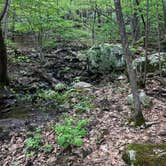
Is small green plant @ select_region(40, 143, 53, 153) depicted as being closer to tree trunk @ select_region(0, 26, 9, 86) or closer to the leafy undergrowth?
the leafy undergrowth

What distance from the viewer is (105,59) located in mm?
11883

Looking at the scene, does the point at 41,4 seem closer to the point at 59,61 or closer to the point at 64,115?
the point at 59,61

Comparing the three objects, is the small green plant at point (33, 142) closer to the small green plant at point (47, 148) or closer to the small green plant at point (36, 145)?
the small green plant at point (36, 145)

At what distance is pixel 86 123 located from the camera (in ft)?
21.4

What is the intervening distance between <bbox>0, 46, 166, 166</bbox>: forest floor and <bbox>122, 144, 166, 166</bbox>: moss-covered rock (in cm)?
19

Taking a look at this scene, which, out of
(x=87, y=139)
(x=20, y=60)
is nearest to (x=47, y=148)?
(x=87, y=139)

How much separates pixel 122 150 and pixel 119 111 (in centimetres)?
219

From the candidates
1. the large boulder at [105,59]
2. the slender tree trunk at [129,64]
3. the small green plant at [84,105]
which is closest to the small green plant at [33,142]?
the small green plant at [84,105]

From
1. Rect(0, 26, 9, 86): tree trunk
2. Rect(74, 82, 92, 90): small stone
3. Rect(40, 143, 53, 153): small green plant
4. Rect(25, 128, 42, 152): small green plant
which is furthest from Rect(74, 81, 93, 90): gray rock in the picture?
Rect(40, 143, 53, 153): small green plant

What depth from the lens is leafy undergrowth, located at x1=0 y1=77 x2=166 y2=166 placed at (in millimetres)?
5305

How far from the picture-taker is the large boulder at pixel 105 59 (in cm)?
1186

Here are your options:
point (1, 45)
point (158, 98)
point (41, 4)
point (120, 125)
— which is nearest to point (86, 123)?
point (120, 125)

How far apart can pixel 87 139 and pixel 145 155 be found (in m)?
1.59

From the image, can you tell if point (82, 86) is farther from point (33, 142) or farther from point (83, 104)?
point (33, 142)
